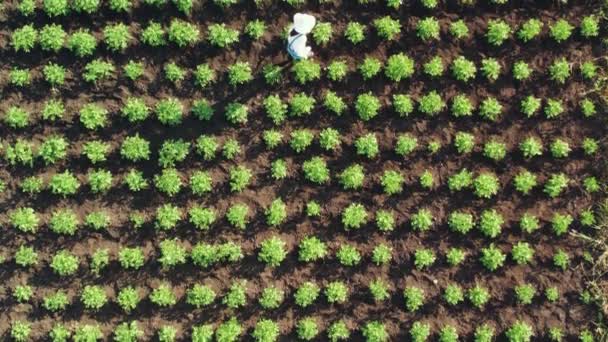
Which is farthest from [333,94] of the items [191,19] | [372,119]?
[191,19]

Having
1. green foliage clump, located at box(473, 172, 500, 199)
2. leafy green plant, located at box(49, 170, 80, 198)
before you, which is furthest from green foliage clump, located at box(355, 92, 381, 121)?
leafy green plant, located at box(49, 170, 80, 198)

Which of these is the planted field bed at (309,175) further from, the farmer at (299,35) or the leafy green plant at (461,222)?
the farmer at (299,35)

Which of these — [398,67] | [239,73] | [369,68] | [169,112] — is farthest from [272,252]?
[398,67]

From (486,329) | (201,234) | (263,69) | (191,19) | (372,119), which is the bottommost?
(486,329)

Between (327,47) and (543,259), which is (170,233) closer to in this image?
(327,47)

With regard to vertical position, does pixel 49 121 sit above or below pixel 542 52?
above

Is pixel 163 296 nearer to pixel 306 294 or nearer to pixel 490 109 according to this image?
pixel 306 294
